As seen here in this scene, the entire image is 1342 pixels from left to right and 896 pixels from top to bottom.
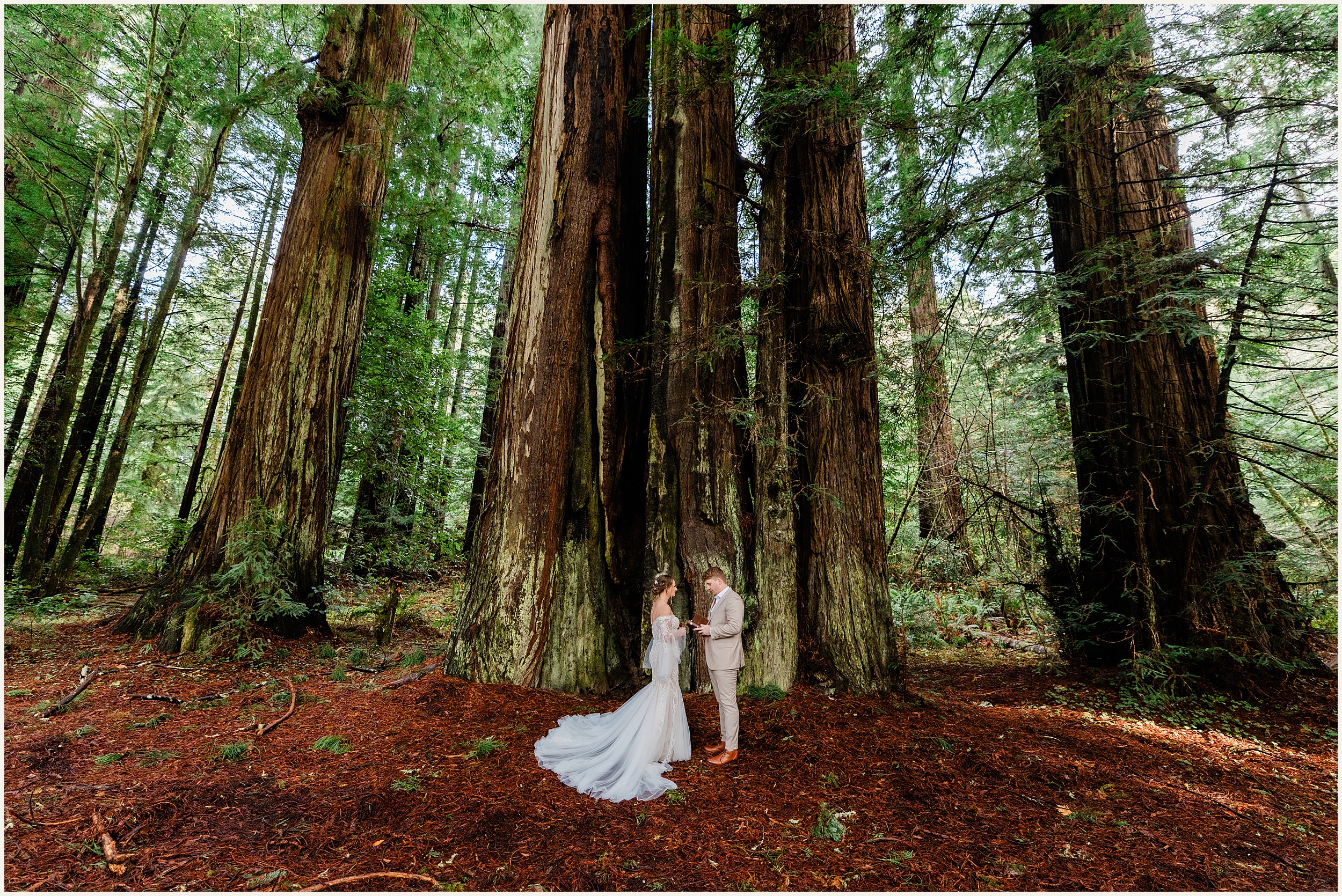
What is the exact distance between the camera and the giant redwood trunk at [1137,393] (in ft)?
15.8

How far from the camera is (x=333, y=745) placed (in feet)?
12.4

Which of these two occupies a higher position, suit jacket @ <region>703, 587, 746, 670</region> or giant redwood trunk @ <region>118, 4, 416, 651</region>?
giant redwood trunk @ <region>118, 4, 416, 651</region>

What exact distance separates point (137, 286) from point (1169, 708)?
1463 cm

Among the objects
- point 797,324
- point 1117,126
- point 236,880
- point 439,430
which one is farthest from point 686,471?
point 439,430

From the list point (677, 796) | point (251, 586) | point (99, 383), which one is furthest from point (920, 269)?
point (99, 383)

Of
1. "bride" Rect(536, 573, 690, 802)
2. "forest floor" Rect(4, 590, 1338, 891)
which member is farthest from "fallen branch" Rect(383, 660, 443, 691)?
"bride" Rect(536, 573, 690, 802)

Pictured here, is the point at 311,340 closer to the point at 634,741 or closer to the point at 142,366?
the point at 142,366

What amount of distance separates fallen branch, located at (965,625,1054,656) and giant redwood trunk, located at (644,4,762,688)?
4850 millimetres

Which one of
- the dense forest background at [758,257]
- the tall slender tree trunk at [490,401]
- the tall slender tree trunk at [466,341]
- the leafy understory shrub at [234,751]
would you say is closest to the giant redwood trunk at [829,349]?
the dense forest background at [758,257]

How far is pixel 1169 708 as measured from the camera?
4.95 metres

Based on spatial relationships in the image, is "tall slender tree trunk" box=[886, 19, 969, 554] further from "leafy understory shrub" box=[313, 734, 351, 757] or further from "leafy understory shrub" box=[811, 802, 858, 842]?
"leafy understory shrub" box=[313, 734, 351, 757]

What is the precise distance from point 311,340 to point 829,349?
5.83 meters

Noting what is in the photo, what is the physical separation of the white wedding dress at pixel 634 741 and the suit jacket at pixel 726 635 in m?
0.23

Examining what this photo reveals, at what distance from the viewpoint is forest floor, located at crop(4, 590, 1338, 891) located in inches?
106
